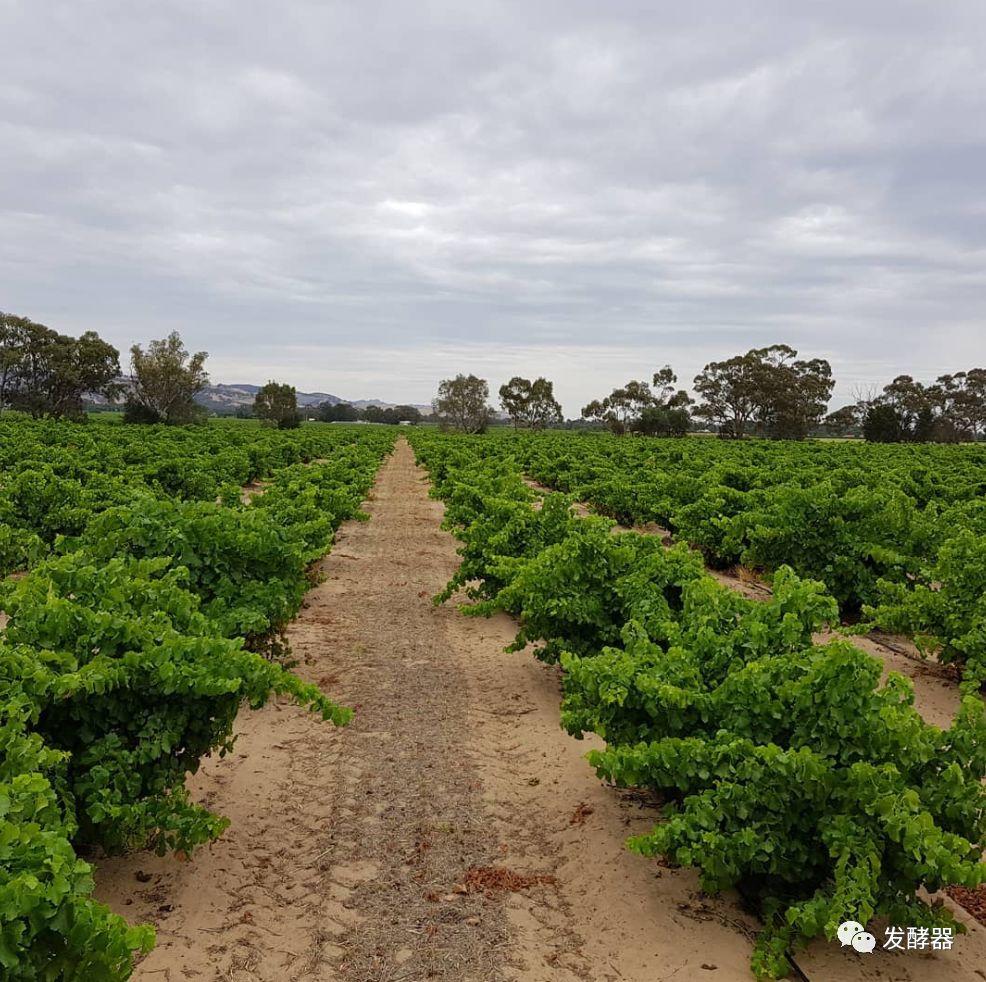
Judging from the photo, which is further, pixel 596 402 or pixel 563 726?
A: pixel 596 402

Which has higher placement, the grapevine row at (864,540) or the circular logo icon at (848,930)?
the grapevine row at (864,540)

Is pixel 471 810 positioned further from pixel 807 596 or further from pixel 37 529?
pixel 37 529

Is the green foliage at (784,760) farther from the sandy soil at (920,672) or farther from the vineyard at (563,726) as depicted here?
the sandy soil at (920,672)

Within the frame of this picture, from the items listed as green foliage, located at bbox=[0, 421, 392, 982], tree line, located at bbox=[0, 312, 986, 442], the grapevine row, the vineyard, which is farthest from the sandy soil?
tree line, located at bbox=[0, 312, 986, 442]

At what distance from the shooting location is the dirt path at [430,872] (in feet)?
14.5

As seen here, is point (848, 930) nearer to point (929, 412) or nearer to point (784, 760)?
point (784, 760)

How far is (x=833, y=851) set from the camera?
4.00 meters

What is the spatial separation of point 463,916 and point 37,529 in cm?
1021

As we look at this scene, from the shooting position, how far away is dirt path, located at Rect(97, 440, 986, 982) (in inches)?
173

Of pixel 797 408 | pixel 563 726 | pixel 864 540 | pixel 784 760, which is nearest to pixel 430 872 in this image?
pixel 563 726

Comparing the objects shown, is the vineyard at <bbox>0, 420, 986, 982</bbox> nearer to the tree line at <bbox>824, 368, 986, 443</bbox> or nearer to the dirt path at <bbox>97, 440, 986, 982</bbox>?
the dirt path at <bbox>97, 440, 986, 982</bbox>

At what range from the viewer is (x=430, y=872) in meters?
5.24

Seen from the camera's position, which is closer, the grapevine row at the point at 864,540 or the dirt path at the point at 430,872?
the dirt path at the point at 430,872


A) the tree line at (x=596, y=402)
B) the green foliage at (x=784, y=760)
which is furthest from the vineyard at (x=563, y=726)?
the tree line at (x=596, y=402)
